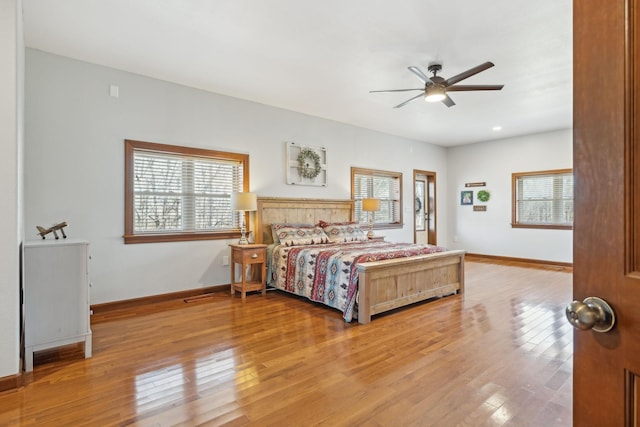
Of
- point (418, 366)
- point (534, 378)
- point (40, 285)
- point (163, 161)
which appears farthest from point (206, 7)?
point (534, 378)

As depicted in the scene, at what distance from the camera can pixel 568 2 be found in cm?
258

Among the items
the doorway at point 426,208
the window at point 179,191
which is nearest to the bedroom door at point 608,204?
the window at point 179,191

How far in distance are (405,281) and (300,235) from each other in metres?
1.70

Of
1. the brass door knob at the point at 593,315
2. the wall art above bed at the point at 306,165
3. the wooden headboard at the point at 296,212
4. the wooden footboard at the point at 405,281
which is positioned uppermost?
the wall art above bed at the point at 306,165

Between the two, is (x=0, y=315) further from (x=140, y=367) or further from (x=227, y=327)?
(x=227, y=327)

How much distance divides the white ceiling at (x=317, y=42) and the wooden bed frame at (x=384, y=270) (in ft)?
5.49

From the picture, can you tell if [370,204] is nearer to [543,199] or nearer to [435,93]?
[435,93]

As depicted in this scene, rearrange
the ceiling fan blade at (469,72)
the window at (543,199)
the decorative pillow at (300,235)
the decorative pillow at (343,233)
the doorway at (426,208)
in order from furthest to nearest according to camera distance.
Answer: the doorway at (426,208), the window at (543,199), the decorative pillow at (343,233), the decorative pillow at (300,235), the ceiling fan blade at (469,72)

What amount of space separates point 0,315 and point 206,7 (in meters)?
2.59

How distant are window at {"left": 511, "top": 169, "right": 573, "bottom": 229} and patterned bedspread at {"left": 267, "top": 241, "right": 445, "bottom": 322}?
384cm

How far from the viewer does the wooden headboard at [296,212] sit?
503cm

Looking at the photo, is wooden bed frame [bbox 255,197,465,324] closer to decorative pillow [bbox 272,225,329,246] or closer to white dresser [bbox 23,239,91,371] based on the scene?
decorative pillow [bbox 272,225,329,246]

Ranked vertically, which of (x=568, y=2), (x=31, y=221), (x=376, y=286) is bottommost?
(x=376, y=286)

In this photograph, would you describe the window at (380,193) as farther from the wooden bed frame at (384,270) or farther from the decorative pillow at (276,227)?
the decorative pillow at (276,227)
